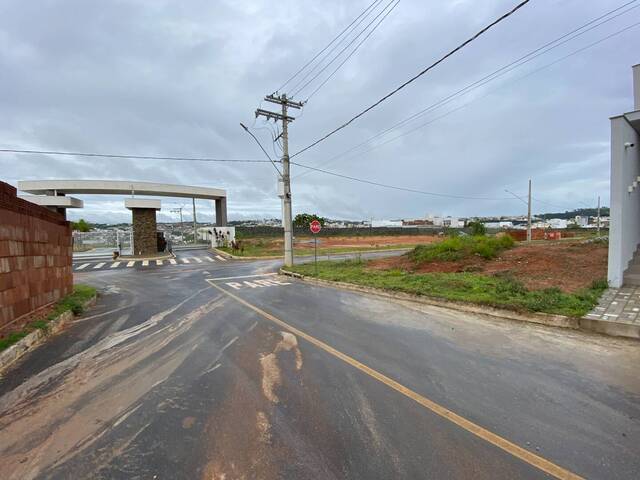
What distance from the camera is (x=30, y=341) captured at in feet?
20.4

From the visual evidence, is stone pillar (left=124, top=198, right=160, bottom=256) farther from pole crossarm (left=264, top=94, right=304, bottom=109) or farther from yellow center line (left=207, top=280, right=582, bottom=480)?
yellow center line (left=207, top=280, right=582, bottom=480)

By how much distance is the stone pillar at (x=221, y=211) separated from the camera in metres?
40.1

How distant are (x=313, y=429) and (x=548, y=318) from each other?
6.08 meters

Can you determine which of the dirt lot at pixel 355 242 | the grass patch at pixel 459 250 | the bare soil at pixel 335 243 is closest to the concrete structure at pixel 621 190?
the grass patch at pixel 459 250

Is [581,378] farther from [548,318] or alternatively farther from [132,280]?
[132,280]

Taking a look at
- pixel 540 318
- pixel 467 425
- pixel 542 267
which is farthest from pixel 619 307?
pixel 467 425

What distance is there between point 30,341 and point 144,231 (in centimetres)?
2933

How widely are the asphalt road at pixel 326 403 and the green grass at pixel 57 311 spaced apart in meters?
0.47

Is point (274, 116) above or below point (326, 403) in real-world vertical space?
above

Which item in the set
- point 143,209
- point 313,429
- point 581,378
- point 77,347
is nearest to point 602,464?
point 581,378

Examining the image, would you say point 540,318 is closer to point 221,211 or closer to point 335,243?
point 221,211

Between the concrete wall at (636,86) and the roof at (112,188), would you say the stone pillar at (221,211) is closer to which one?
the roof at (112,188)

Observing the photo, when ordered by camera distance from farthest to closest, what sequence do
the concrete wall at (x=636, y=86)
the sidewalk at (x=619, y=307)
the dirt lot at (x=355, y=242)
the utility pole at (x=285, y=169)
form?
the dirt lot at (x=355, y=242), the utility pole at (x=285, y=169), the concrete wall at (x=636, y=86), the sidewalk at (x=619, y=307)

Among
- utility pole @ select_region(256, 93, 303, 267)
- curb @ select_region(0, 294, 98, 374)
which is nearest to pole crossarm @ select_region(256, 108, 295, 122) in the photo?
utility pole @ select_region(256, 93, 303, 267)
